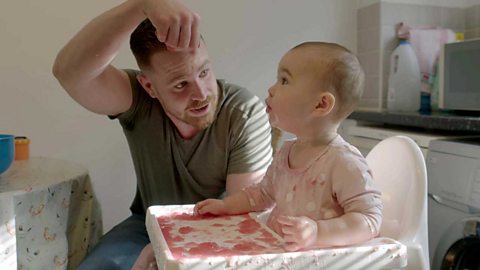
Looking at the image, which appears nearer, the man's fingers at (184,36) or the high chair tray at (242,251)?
the high chair tray at (242,251)

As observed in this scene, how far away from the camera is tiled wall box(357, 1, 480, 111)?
8.22ft

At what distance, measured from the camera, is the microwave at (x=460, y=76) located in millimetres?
1969

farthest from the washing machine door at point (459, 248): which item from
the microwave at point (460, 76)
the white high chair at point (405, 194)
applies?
the white high chair at point (405, 194)

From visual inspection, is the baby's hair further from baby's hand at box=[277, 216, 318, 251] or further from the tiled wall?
the tiled wall

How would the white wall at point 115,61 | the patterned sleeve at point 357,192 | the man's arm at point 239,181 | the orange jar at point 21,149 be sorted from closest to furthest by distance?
the patterned sleeve at point 357,192
the man's arm at point 239,181
the orange jar at point 21,149
the white wall at point 115,61

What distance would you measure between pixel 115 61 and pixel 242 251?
64.2 inches

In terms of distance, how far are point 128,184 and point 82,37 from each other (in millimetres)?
1276

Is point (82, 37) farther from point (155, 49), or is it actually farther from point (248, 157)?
point (248, 157)

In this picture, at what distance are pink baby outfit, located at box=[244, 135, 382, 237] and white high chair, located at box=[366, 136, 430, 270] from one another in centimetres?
12

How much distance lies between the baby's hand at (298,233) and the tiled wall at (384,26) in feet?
6.71

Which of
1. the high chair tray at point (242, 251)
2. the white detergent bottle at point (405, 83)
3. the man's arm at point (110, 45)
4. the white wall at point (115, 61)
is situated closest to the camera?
the high chair tray at point (242, 251)

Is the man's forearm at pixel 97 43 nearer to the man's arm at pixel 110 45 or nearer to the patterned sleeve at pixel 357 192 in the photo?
the man's arm at pixel 110 45

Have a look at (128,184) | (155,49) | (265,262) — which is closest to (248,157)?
(155,49)

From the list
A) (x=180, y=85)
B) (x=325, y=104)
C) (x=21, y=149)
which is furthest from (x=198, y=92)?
(x=21, y=149)
